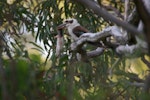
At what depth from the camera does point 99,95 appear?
2.69ft

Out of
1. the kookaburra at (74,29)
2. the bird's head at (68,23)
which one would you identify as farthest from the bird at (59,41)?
the bird's head at (68,23)

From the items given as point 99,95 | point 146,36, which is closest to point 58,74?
point 99,95

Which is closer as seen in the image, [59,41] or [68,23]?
[59,41]

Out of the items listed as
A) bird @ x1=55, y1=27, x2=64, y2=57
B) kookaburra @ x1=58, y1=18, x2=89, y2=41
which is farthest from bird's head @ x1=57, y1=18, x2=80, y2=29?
bird @ x1=55, y1=27, x2=64, y2=57

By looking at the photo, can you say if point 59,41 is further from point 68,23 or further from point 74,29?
point 68,23

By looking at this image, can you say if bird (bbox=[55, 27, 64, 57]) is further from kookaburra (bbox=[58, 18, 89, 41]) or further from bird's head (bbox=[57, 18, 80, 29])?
bird's head (bbox=[57, 18, 80, 29])

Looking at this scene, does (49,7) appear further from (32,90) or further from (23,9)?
(32,90)

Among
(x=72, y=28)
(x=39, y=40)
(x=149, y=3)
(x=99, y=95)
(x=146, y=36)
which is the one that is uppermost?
(x=146, y=36)

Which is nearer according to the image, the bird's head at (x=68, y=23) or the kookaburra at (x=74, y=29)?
the kookaburra at (x=74, y=29)

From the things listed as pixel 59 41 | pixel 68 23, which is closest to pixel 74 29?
pixel 59 41

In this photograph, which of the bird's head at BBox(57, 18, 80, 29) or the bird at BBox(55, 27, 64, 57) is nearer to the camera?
the bird at BBox(55, 27, 64, 57)

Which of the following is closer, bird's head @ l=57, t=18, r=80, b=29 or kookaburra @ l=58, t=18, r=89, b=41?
kookaburra @ l=58, t=18, r=89, b=41

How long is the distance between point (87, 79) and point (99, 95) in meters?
2.18

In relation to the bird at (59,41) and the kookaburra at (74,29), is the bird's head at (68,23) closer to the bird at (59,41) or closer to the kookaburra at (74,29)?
the kookaburra at (74,29)
